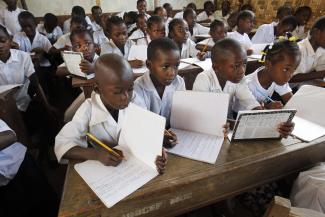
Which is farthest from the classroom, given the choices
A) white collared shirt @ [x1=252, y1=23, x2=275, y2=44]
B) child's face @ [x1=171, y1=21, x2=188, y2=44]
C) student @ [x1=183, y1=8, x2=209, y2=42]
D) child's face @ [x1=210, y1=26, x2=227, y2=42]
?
student @ [x1=183, y1=8, x2=209, y2=42]

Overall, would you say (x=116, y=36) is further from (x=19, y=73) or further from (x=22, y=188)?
(x=22, y=188)

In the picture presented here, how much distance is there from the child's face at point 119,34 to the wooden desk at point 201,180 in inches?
72.1

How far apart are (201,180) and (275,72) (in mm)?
862

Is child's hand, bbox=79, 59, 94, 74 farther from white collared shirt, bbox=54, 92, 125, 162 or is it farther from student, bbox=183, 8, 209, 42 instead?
student, bbox=183, 8, 209, 42

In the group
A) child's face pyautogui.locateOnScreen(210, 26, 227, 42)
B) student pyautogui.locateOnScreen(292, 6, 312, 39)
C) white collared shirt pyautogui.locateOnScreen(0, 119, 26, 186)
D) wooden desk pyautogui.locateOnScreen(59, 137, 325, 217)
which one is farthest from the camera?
student pyautogui.locateOnScreen(292, 6, 312, 39)

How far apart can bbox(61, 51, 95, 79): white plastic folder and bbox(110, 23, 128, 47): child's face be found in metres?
0.67

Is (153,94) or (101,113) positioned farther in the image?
(153,94)

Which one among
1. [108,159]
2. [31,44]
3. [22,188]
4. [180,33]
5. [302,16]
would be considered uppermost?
[302,16]

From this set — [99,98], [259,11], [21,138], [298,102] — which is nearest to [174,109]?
[99,98]

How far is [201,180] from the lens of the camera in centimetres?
77

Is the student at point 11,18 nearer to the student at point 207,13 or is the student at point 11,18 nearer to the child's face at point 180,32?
the child's face at point 180,32

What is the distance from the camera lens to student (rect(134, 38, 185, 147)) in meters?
1.21

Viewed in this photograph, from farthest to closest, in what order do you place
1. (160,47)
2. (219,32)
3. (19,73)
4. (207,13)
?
(207,13) < (219,32) < (19,73) < (160,47)

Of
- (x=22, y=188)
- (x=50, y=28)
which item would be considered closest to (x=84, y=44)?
(x=22, y=188)
